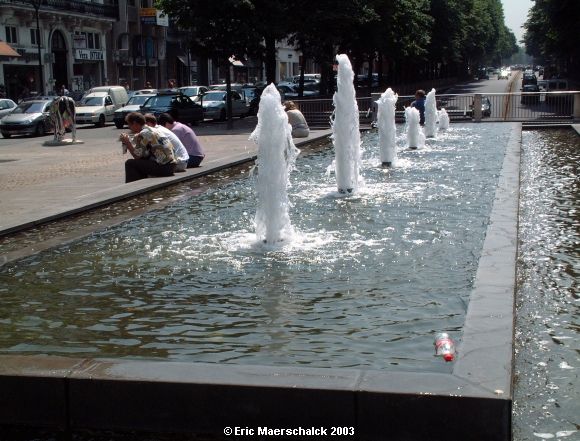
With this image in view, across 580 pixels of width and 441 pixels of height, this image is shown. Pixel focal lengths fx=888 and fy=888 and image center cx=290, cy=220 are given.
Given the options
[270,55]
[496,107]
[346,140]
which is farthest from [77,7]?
[346,140]

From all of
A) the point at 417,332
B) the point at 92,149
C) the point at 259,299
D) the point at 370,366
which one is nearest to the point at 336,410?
the point at 370,366

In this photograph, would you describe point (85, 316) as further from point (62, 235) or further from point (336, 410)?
point (62, 235)

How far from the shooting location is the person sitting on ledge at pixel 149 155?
1277cm

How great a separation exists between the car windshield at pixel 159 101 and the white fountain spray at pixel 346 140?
2288cm

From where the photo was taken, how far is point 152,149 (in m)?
13.3

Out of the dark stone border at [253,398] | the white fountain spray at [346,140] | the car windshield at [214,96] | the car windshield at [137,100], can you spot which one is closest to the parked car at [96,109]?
the car windshield at [137,100]

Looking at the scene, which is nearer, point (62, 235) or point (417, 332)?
point (417, 332)

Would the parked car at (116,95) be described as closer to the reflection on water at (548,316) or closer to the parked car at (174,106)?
the parked car at (174,106)

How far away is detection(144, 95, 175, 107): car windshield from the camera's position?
35.5m

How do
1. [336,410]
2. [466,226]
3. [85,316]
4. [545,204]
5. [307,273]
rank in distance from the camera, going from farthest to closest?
1. [545,204]
2. [466,226]
3. [307,273]
4. [85,316]
5. [336,410]

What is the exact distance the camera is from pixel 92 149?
24.8 m

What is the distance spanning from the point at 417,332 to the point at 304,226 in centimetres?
409

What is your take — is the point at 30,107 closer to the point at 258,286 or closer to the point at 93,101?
the point at 93,101

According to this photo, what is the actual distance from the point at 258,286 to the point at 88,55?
171 ft
